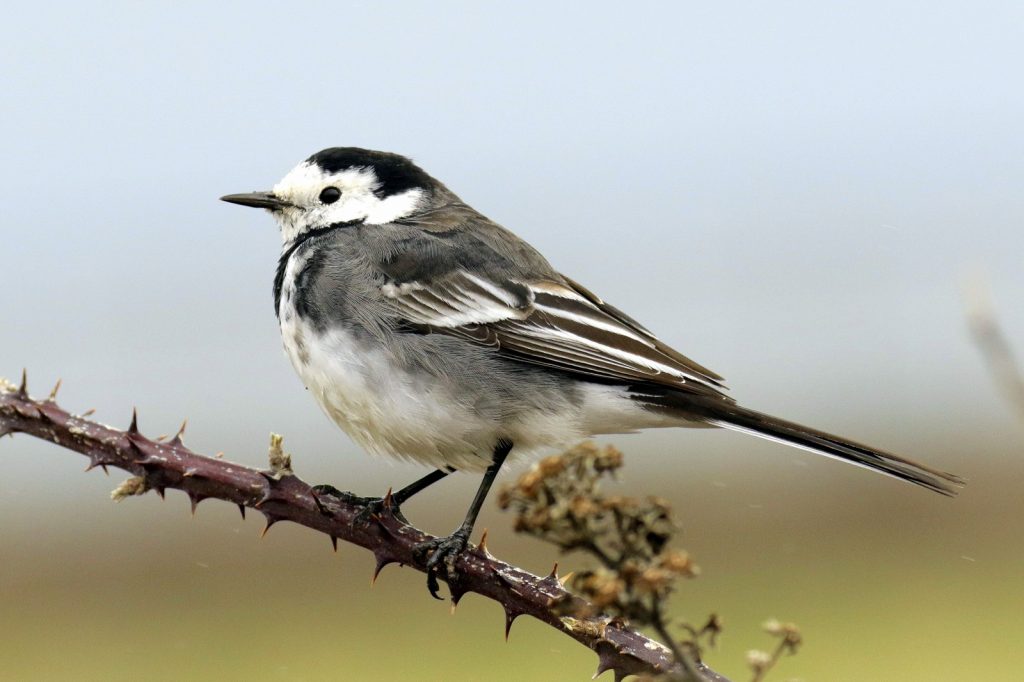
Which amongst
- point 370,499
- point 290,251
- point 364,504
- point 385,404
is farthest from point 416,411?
point 290,251

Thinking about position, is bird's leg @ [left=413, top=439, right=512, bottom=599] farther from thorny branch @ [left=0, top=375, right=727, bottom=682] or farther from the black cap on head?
the black cap on head

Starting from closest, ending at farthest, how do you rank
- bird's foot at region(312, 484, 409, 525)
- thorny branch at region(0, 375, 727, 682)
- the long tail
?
thorny branch at region(0, 375, 727, 682) < bird's foot at region(312, 484, 409, 525) < the long tail

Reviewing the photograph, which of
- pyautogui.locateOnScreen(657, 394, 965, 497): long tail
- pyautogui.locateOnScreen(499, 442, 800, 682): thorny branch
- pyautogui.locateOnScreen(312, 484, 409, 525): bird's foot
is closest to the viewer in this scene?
pyautogui.locateOnScreen(499, 442, 800, 682): thorny branch

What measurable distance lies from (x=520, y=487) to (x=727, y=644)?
41.8 ft

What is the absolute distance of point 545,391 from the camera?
591 cm

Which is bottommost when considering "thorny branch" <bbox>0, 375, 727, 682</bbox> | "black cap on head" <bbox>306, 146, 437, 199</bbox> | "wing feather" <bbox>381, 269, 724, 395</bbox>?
"thorny branch" <bbox>0, 375, 727, 682</bbox>

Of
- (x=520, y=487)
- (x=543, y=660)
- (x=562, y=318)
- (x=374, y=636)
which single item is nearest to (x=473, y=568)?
(x=520, y=487)

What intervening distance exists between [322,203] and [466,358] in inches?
60.9

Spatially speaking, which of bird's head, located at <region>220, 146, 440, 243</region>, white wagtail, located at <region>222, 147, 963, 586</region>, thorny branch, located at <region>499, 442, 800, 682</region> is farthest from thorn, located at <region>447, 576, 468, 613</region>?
bird's head, located at <region>220, 146, 440, 243</region>

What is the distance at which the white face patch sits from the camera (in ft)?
22.9

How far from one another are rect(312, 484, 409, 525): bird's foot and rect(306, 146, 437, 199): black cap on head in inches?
86.3

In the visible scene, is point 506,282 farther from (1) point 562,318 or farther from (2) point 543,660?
(2) point 543,660

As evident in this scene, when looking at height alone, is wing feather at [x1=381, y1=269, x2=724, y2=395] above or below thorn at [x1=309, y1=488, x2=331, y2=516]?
above

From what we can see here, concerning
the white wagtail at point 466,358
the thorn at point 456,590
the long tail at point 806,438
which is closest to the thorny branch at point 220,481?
the thorn at point 456,590
